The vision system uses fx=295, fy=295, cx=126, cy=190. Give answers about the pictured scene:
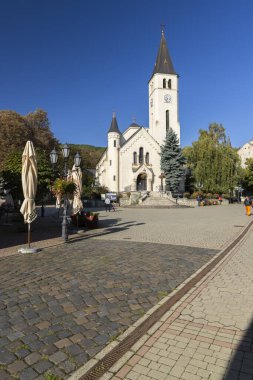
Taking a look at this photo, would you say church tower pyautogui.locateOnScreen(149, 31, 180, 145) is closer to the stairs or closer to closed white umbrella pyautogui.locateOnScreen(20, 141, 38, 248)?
the stairs

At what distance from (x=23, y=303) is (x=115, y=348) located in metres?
2.09

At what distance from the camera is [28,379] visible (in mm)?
3066

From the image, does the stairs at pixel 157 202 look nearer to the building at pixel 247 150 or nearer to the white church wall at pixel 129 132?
the white church wall at pixel 129 132

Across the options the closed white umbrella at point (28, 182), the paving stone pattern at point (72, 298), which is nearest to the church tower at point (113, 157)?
the closed white umbrella at point (28, 182)

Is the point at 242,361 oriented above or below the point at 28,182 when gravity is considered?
below

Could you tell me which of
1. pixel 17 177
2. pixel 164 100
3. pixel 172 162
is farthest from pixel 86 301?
pixel 164 100

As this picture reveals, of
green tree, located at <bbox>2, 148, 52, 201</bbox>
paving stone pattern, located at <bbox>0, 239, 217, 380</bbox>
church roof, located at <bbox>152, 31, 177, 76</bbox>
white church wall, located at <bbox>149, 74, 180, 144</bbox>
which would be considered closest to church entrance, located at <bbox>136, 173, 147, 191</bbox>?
white church wall, located at <bbox>149, 74, 180, 144</bbox>

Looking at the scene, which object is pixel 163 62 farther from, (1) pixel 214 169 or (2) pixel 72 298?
(2) pixel 72 298

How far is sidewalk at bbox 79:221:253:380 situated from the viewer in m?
3.27

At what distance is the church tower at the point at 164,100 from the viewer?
2190 inches

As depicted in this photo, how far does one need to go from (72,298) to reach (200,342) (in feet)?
7.81

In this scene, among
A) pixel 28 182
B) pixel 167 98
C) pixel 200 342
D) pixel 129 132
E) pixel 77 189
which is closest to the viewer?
pixel 200 342

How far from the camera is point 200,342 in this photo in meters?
3.90

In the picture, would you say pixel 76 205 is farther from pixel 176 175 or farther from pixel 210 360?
pixel 176 175
